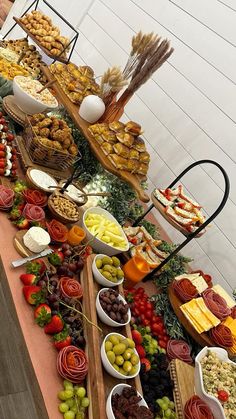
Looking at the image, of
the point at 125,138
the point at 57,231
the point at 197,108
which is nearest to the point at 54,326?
the point at 57,231

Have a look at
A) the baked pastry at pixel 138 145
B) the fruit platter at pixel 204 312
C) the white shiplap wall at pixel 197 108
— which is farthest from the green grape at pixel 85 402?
the white shiplap wall at pixel 197 108

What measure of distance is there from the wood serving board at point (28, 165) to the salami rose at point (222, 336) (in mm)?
1506

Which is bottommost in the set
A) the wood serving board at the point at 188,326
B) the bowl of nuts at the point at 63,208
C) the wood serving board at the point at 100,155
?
the bowl of nuts at the point at 63,208

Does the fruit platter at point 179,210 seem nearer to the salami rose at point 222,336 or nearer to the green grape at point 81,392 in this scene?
the salami rose at point 222,336

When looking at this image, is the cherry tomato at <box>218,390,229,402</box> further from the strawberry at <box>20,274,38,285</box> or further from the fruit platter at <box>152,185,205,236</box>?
the strawberry at <box>20,274,38,285</box>

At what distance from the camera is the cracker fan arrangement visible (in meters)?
1.76

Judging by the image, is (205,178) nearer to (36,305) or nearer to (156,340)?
(156,340)

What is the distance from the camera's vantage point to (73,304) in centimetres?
194

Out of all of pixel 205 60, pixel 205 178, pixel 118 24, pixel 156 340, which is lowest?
pixel 156 340

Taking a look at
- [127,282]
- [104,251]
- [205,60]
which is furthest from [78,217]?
[205,60]

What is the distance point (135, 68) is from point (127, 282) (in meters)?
1.48

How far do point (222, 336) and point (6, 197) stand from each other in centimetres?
157

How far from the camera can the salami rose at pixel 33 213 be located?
2.23 metres

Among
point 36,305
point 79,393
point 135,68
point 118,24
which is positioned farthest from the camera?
point 118,24
